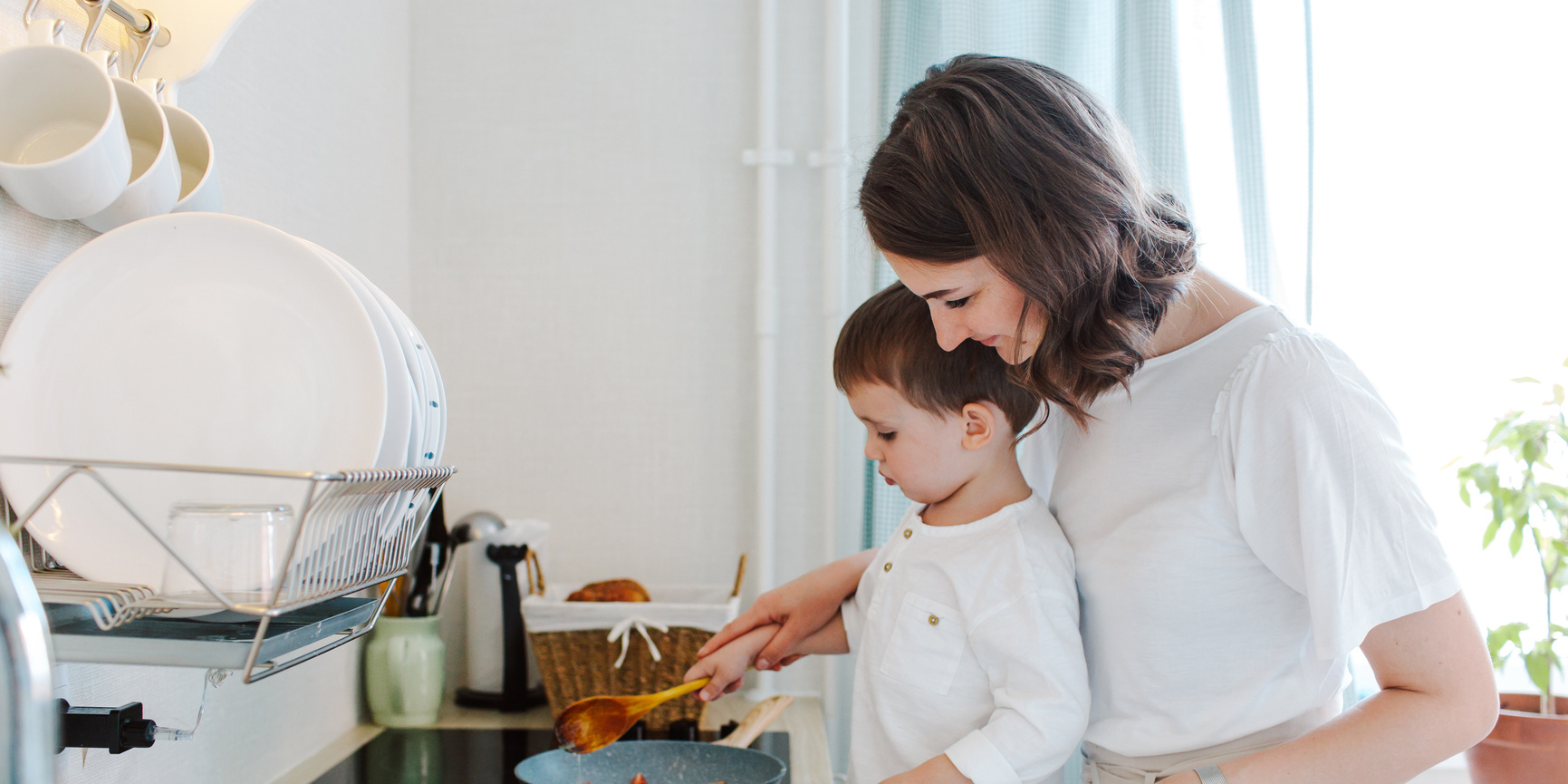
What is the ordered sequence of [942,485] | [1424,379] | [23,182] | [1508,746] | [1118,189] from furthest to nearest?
[1424,379] → [1508,746] → [942,485] → [1118,189] → [23,182]

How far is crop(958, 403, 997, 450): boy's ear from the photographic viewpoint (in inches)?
42.1

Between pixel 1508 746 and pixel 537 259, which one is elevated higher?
pixel 537 259

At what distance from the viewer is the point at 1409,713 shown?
0.73 metres

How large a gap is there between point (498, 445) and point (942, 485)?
89 centimetres

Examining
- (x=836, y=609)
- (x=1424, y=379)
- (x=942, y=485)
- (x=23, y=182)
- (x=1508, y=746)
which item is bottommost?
(x=1508, y=746)

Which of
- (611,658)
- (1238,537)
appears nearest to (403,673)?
(611,658)

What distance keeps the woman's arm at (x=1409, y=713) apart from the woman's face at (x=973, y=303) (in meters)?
0.36

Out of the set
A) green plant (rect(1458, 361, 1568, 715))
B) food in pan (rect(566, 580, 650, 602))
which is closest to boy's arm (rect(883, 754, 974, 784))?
food in pan (rect(566, 580, 650, 602))

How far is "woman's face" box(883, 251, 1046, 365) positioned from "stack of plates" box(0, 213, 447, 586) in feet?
1.43

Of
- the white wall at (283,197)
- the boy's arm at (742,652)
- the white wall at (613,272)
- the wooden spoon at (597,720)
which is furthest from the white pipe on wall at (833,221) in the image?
the white wall at (283,197)

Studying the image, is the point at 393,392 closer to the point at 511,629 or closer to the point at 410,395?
the point at 410,395

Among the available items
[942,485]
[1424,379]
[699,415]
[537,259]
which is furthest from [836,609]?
[1424,379]

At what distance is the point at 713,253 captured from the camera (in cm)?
169

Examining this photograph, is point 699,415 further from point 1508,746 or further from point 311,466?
point 1508,746
